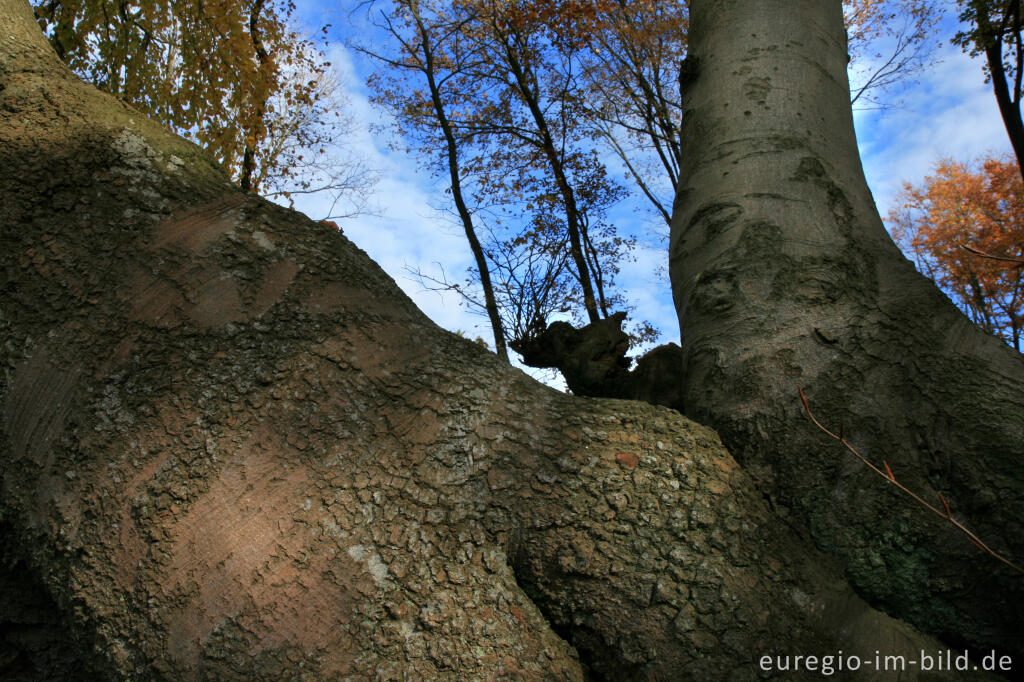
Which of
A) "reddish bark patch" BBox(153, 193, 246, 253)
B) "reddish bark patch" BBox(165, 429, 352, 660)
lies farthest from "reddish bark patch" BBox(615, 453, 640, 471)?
"reddish bark patch" BBox(153, 193, 246, 253)

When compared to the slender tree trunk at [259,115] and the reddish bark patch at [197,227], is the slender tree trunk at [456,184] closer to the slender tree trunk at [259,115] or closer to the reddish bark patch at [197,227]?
the slender tree trunk at [259,115]

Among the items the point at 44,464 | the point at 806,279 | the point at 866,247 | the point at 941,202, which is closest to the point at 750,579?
the point at 806,279

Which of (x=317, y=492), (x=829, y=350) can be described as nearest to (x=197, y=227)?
(x=317, y=492)

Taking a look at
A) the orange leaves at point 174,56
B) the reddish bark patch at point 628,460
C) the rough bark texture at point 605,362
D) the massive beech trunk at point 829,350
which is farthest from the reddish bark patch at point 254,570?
the orange leaves at point 174,56

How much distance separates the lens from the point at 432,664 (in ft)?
3.65

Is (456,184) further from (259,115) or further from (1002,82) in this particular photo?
(1002,82)

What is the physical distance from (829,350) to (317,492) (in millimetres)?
1336

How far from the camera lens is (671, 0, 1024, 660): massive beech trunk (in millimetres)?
1426

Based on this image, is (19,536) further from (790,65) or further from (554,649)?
(790,65)

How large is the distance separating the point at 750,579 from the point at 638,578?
0.82ft

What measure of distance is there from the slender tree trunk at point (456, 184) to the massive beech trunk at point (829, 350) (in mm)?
7073

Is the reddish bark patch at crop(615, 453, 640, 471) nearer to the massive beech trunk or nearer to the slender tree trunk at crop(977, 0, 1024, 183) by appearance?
the massive beech trunk

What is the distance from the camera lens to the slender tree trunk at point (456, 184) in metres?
9.21

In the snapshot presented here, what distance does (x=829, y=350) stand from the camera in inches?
63.7
